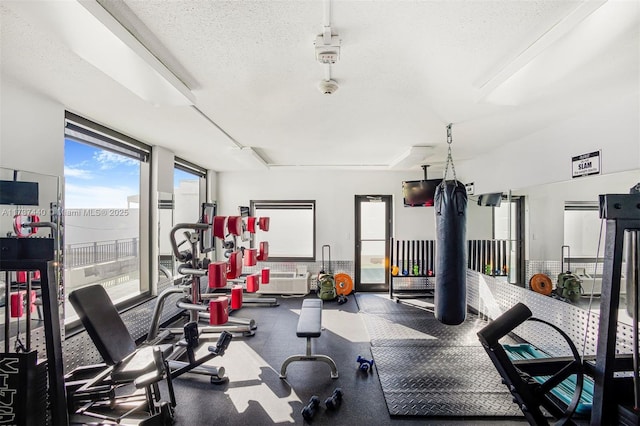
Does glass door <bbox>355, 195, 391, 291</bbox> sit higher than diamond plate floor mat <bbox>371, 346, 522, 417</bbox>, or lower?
higher

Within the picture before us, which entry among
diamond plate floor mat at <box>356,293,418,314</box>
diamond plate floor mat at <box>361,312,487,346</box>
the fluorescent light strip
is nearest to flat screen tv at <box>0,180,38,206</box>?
the fluorescent light strip

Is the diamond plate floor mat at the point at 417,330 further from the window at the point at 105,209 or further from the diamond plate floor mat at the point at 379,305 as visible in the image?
the window at the point at 105,209

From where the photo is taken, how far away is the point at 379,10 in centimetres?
134

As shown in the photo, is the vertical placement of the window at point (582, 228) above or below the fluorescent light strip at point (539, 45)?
below

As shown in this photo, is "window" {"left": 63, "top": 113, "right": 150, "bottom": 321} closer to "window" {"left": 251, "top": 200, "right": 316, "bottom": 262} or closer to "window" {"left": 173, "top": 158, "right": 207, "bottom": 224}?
"window" {"left": 173, "top": 158, "right": 207, "bottom": 224}

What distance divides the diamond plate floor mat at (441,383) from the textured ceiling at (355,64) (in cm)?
247

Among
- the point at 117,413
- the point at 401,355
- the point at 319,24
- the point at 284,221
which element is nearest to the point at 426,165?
the point at 284,221

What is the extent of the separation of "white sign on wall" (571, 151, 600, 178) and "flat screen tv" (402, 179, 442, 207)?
88.2 inches

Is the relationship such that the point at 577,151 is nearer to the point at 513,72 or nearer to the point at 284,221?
the point at 513,72

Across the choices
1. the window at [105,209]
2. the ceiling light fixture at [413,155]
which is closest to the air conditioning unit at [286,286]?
the window at [105,209]

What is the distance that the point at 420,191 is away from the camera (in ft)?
16.7

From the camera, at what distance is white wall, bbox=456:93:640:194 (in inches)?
90.1

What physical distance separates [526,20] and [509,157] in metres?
2.93

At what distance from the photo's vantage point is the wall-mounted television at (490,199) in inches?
163
